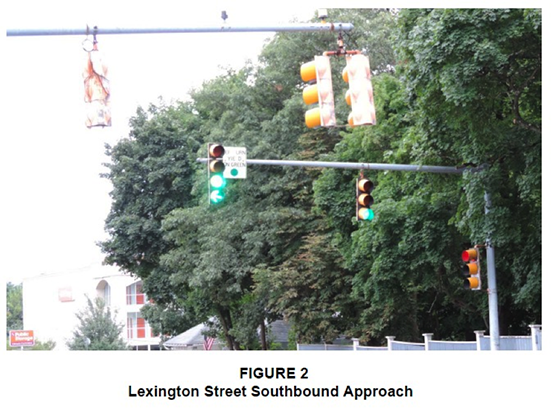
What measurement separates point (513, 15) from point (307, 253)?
784 inches

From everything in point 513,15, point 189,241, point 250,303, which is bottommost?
point 250,303

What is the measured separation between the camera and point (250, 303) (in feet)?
145

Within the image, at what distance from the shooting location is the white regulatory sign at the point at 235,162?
1758 centimetres

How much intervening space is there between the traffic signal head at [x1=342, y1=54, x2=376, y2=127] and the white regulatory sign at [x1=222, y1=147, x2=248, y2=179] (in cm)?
726

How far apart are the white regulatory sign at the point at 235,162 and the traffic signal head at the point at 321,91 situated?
6.83 m

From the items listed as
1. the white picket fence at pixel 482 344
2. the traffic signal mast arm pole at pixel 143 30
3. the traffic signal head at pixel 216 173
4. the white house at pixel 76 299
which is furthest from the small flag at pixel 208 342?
the traffic signal mast arm pole at pixel 143 30

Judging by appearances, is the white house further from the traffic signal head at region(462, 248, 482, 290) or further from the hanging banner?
the hanging banner

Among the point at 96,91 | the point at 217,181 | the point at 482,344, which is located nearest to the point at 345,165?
the point at 217,181

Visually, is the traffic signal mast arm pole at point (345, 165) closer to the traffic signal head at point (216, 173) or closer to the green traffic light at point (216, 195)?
the traffic signal head at point (216, 173)

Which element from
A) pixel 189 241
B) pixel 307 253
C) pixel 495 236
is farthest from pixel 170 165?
pixel 495 236

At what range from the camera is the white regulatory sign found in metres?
17.6

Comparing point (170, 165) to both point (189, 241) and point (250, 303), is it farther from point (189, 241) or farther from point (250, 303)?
point (250, 303)

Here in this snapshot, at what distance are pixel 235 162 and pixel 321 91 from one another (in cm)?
714

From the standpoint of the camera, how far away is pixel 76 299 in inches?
3607
